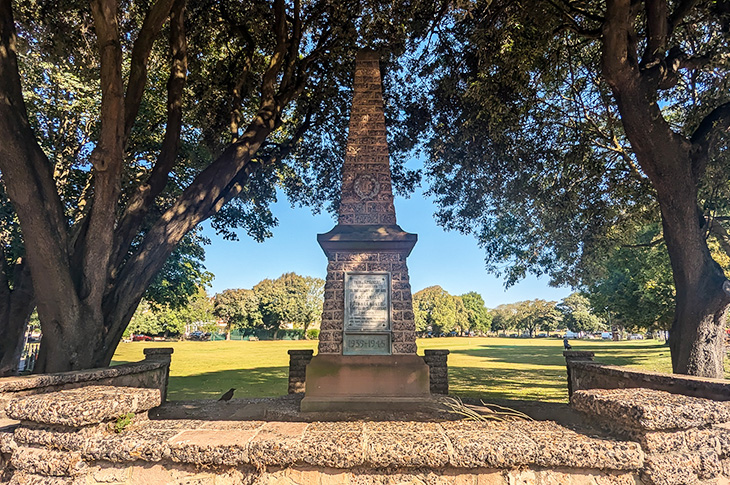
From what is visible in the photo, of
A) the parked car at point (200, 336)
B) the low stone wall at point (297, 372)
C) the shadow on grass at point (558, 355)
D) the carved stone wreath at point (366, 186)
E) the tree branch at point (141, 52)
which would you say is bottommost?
the parked car at point (200, 336)

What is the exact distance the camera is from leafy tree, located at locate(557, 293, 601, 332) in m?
79.2

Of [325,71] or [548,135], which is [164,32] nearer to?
[325,71]

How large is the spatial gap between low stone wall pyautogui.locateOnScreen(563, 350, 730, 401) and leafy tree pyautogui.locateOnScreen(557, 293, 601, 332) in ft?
255

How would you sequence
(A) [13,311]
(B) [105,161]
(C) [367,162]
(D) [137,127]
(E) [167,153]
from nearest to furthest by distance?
1. (B) [105,161]
2. (E) [167,153]
3. (C) [367,162]
4. (A) [13,311]
5. (D) [137,127]

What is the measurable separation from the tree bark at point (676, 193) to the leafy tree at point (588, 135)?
0.02 meters

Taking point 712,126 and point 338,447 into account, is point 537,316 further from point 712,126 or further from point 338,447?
point 338,447

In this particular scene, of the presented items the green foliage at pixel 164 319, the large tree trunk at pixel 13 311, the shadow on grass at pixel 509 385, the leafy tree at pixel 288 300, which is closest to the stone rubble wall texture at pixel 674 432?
the shadow on grass at pixel 509 385

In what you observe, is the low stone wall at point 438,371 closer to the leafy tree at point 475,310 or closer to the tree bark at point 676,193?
the tree bark at point 676,193

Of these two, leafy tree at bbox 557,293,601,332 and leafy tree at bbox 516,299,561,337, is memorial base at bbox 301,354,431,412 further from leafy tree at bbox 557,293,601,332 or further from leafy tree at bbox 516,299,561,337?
leafy tree at bbox 516,299,561,337

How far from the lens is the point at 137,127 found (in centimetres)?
1038

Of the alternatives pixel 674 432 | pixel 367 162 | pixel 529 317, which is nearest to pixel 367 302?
pixel 367 162

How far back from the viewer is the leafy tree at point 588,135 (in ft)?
20.0

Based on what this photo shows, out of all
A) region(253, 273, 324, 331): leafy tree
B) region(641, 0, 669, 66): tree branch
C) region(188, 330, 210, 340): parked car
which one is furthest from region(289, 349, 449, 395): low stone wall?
region(188, 330, 210, 340): parked car

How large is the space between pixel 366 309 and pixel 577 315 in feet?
284
